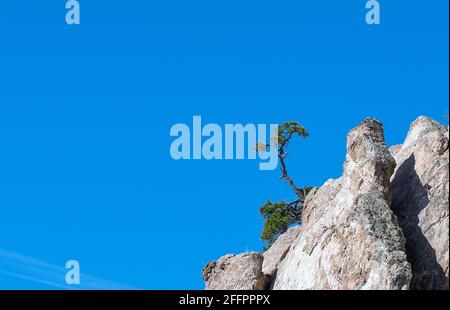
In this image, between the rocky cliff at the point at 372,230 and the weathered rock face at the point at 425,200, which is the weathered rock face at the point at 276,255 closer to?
the rocky cliff at the point at 372,230

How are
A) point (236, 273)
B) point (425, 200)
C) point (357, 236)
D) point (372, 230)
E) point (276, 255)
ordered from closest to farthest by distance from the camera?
point (372, 230) < point (357, 236) < point (425, 200) < point (236, 273) < point (276, 255)

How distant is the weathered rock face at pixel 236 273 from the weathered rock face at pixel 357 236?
3.46 ft

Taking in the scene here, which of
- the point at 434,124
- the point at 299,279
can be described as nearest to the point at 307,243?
the point at 299,279

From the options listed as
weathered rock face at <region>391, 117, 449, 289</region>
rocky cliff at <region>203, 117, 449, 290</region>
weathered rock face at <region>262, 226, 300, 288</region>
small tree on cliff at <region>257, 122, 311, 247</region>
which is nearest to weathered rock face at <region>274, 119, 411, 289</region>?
rocky cliff at <region>203, 117, 449, 290</region>

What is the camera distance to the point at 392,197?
33.8 m

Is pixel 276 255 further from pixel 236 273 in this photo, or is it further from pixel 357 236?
pixel 357 236

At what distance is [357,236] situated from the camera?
93.7 feet

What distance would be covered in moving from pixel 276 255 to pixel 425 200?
31.4 feet

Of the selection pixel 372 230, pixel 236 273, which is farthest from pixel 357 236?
pixel 236 273
